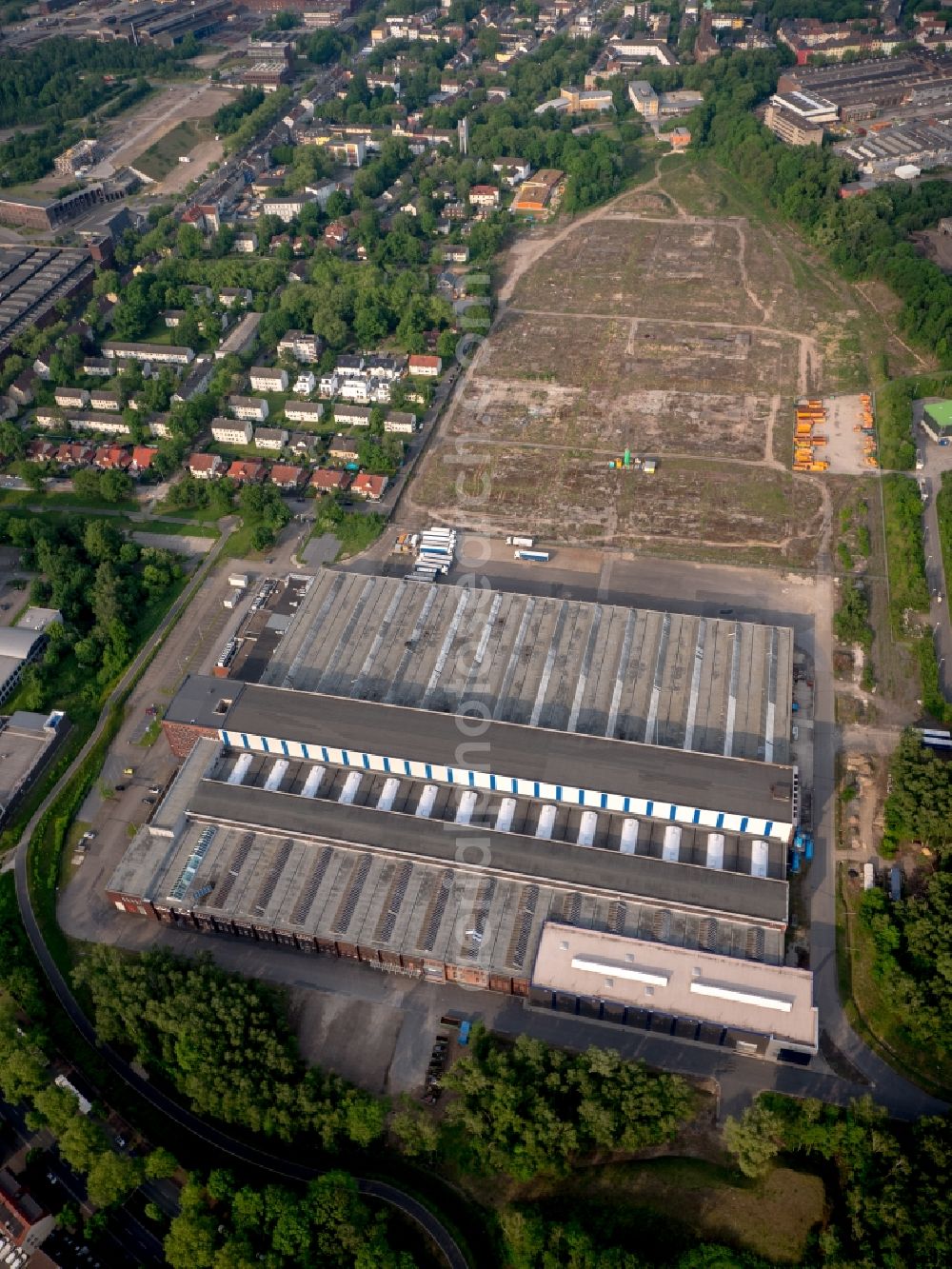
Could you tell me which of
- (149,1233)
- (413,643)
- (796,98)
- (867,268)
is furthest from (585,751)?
(796,98)

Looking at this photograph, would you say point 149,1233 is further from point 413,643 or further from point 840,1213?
point 413,643

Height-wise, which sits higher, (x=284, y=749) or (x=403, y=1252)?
(x=284, y=749)

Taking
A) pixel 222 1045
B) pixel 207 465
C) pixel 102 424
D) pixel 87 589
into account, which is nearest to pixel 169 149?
pixel 102 424

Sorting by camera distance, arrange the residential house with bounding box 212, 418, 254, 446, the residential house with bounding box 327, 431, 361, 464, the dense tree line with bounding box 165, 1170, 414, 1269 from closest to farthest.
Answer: the dense tree line with bounding box 165, 1170, 414, 1269, the residential house with bounding box 327, 431, 361, 464, the residential house with bounding box 212, 418, 254, 446

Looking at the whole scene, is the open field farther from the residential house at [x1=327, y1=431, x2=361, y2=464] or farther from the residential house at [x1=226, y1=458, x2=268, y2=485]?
the residential house at [x1=226, y1=458, x2=268, y2=485]

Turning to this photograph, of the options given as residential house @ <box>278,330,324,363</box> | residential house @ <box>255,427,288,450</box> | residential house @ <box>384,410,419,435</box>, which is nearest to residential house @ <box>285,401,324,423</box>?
residential house @ <box>255,427,288,450</box>

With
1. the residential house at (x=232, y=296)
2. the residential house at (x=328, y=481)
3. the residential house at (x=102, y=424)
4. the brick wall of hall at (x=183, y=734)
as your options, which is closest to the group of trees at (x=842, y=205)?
the residential house at (x=328, y=481)

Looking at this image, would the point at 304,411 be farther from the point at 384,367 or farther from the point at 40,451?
the point at 40,451
